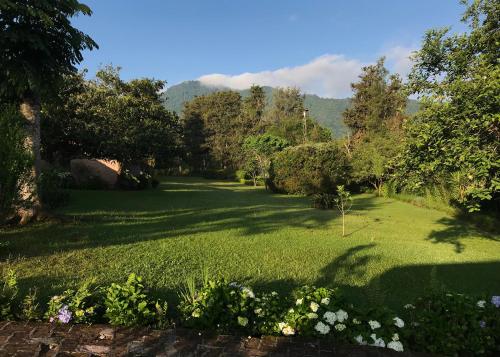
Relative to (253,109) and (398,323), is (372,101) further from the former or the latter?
(398,323)

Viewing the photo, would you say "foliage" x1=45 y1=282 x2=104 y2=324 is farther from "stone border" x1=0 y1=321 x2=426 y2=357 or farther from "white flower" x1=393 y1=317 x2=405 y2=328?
"white flower" x1=393 y1=317 x2=405 y2=328

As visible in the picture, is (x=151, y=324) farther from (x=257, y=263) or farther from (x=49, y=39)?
(x=49, y=39)

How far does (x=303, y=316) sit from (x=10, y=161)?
6.11 metres

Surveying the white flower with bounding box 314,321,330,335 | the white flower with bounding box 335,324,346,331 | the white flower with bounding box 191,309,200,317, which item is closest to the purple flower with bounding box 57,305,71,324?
the white flower with bounding box 191,309,200,317

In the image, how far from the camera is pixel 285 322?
399 cm

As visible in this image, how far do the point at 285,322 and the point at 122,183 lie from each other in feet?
68.3

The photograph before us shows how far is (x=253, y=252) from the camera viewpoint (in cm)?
867

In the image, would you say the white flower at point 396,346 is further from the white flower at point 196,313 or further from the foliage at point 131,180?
the foliage at point 131,180

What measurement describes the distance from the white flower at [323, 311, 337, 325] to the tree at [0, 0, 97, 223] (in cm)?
752

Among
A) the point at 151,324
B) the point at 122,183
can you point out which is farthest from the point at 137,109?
the point at 151,324

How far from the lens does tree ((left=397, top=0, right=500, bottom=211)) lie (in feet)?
21.7

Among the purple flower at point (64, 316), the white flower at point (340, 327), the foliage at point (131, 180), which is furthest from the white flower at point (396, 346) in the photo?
the foliage at point (131, 180)

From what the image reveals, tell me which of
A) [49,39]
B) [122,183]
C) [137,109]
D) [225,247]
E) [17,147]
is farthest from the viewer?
[137,109]

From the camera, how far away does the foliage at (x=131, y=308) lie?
4.10 meters
